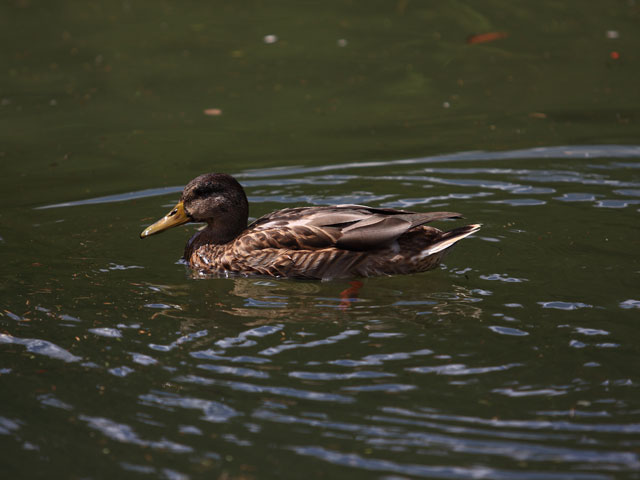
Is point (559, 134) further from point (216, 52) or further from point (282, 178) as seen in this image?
point (216, 52)

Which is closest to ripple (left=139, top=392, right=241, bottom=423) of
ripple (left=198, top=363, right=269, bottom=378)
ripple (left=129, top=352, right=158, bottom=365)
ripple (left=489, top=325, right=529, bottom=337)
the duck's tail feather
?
ripple (left=198, top=363, right=269, bottom=378)

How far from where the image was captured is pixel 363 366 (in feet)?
19.7

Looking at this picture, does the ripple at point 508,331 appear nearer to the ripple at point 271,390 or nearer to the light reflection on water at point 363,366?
the light reflection on water at point 363,366

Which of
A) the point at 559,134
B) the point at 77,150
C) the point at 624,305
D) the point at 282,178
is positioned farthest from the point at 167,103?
the point at 624,305

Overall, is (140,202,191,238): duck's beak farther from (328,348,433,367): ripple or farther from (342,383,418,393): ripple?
(342,383,418,393): ripple

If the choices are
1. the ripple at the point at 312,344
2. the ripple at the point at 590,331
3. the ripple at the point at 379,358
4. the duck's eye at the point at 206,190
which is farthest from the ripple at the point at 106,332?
the ripple at the point at 590,331

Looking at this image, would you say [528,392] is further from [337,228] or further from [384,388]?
[337,228]

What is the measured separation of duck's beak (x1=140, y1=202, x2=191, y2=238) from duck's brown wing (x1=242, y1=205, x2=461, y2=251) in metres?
0.77

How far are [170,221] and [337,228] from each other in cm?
174

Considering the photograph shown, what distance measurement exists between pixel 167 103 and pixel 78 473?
972 cm

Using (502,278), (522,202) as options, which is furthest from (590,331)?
(522,202)

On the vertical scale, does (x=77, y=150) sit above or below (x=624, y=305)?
above

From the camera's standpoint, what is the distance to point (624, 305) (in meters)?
6.98

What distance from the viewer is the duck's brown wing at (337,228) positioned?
7992 mm
